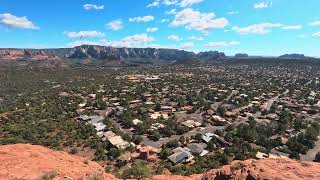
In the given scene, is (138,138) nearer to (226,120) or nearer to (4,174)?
(226,120)

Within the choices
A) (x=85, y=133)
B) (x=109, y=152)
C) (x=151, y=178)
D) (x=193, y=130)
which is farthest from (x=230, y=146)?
(x=151, y=178)

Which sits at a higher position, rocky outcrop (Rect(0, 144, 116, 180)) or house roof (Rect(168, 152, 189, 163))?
rocky outcrop (Rect(0, 144, 116, 180))

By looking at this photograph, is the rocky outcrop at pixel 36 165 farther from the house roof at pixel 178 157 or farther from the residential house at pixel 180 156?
the residential house at pixel 180 156

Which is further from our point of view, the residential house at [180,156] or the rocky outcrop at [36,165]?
the residential house at [180,156]

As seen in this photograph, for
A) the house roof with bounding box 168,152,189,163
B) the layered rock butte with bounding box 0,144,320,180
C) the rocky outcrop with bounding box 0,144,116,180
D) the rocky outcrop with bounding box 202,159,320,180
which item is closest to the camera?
the rocky outcrop with bounding box 202,159,320,180

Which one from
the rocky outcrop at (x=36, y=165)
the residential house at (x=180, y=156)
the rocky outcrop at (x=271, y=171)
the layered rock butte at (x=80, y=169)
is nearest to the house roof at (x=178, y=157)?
the residential house at (x=180, y=156)

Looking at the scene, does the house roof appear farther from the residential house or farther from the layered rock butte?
the layered rock butte

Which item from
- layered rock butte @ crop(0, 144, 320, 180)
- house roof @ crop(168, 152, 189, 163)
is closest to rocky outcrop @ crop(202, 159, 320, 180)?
layered rock butte @ crop(0, 144, 320, 180)

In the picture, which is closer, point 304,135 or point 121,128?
point 304,135
